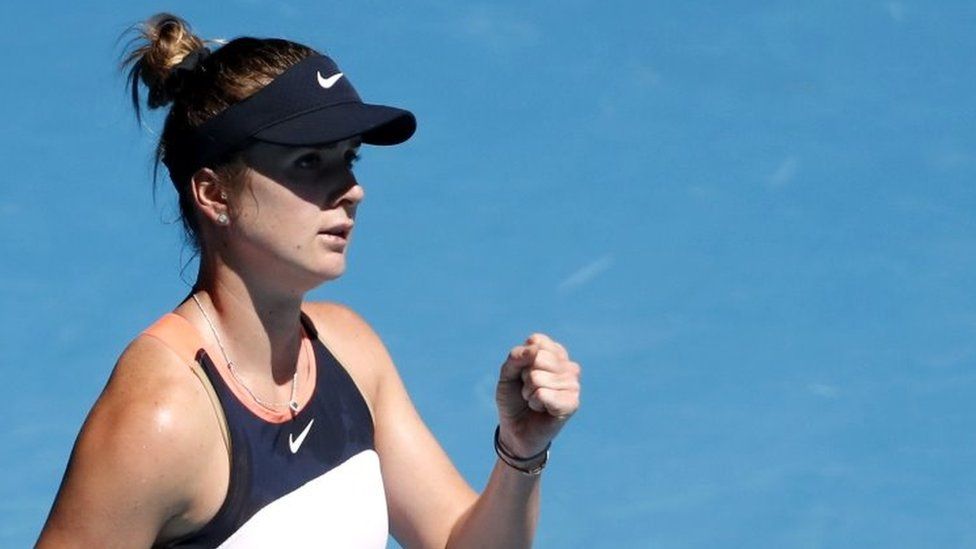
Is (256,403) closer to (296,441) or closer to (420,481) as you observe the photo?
(296,441)

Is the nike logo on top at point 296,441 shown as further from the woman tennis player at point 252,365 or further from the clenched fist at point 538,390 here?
the clenched fist at point 538,390

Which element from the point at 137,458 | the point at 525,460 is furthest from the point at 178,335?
the point at 525,460

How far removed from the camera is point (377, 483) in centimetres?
511

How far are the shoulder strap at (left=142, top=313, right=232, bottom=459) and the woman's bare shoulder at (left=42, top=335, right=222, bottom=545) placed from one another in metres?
0.05

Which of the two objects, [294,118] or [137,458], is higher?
[294,118]

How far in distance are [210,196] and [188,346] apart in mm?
405

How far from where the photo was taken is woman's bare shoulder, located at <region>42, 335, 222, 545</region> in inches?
180

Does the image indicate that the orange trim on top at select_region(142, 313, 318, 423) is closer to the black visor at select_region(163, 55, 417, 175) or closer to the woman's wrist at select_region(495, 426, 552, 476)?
the black visor at select_region(163, 55, 417, 175)

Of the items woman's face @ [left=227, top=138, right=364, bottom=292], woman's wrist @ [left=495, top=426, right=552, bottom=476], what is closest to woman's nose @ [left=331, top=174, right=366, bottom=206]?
woman's face @ [left=227, top=138, right=364, bottom=292]

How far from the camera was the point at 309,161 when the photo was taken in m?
4.94

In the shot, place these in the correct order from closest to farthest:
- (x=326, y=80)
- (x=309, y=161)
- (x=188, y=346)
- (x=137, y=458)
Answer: (x=137, y=458), (x=188, y=346), (x=309, y=161), (x=326, y=80)

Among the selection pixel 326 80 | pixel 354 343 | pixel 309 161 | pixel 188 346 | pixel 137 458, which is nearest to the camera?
pixel 137 458

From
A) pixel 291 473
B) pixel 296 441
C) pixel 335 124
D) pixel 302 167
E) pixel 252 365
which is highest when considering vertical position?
pixel 335 124

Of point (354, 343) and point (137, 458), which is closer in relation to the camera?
point (137, 458)
